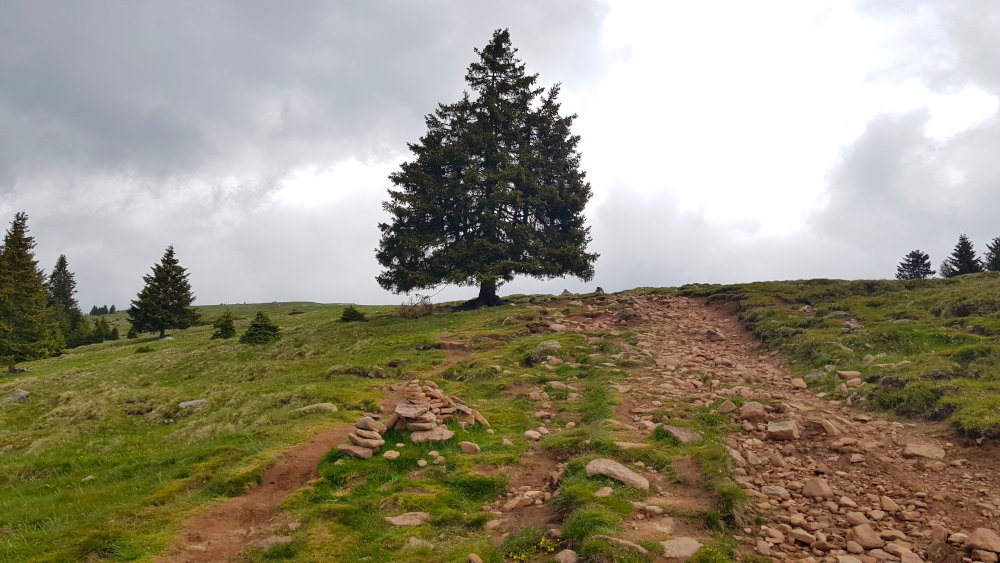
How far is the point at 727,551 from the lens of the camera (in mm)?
6375

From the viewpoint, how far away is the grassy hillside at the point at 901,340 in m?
11.5

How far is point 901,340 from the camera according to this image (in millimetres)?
17109

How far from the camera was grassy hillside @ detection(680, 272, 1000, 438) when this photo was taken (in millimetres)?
11461

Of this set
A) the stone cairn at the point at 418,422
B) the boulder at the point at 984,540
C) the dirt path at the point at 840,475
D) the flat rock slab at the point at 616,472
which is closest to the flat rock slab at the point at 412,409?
the stone cairn at the point at 418,422

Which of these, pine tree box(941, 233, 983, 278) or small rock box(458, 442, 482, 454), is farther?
pine tree box(941, 233, 983, 278)

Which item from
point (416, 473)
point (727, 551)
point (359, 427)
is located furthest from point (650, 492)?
point (359, 427)

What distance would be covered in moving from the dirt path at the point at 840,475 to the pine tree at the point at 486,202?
70.8ft

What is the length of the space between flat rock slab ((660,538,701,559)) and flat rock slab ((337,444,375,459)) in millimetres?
6940

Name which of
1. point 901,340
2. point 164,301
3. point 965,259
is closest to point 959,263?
point 965,259

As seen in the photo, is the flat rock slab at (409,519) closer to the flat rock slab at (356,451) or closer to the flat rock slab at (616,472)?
the flat rock slab at (356,451)

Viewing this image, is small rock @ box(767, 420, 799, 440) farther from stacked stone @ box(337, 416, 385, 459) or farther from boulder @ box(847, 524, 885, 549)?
stacked stone @ box(337, 416, 385, 459)

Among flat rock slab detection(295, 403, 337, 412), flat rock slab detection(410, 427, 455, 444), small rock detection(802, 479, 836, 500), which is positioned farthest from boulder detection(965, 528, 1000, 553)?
flat rock slab detection(295, 403, 337, 412)

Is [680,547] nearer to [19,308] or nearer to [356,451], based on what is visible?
[356,451]

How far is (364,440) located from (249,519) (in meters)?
2.91
